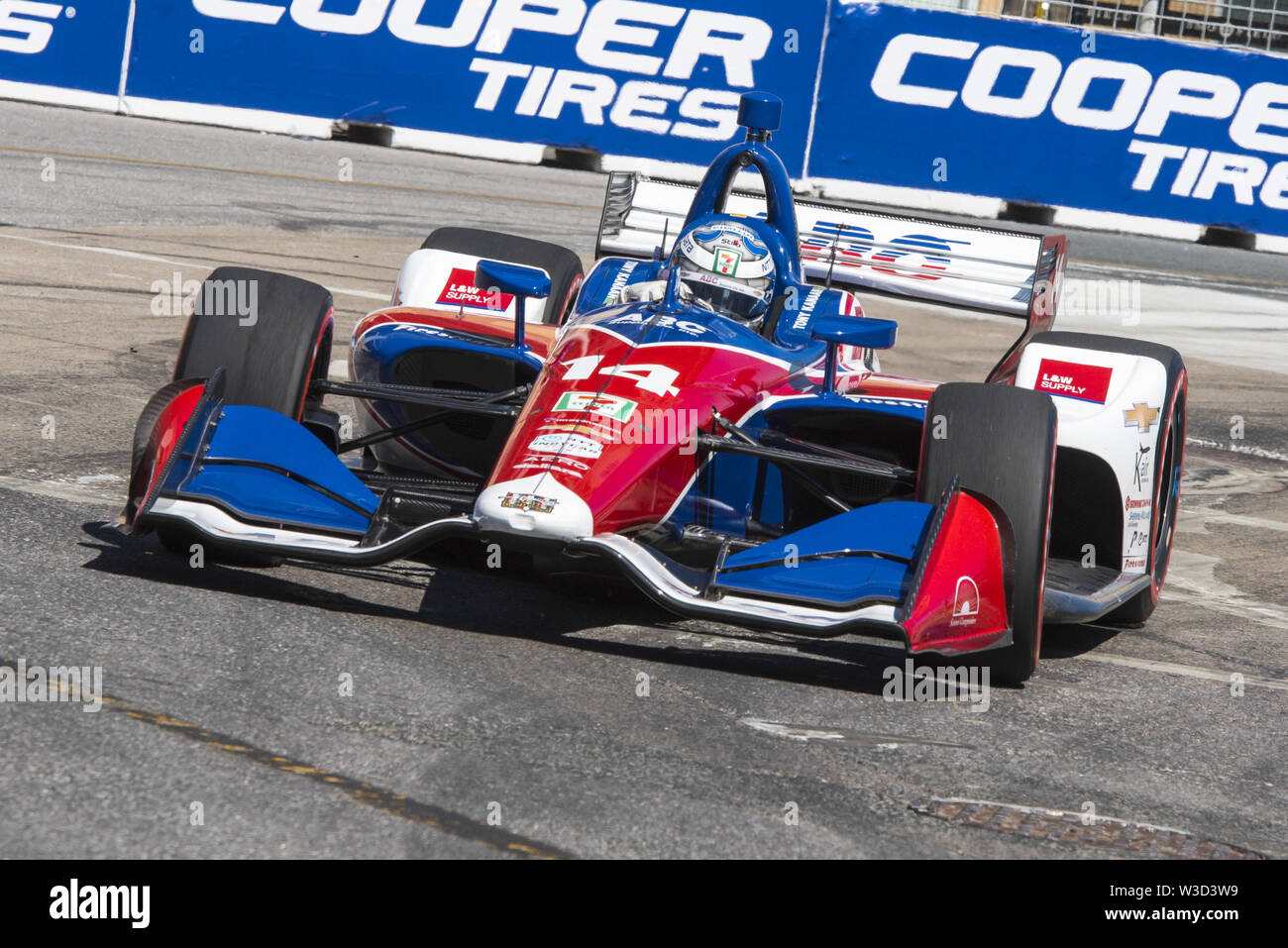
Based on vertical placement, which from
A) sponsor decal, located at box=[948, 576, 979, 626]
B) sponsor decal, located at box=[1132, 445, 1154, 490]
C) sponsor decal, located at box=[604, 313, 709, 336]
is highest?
sponsor decal, located at box=[604, 313, 709, 336]

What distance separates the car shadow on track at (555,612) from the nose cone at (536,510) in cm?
44

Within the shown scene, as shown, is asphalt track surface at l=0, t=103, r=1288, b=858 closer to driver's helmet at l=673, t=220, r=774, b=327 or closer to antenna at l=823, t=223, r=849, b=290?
driver's helmet at l=673, t=220, r=774, b=327

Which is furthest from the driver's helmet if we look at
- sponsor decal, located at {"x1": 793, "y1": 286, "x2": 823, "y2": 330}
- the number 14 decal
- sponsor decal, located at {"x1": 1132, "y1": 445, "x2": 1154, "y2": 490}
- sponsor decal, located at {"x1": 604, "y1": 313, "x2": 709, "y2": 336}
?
sponsor decal, located at {"x1": 1132, "y1": 445, "x2": 1154, "y2": 490}

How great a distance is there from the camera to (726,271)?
627 cm

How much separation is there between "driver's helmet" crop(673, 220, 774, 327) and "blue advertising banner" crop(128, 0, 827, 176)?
10963mm

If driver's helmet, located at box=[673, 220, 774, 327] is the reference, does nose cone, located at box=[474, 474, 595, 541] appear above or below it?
below

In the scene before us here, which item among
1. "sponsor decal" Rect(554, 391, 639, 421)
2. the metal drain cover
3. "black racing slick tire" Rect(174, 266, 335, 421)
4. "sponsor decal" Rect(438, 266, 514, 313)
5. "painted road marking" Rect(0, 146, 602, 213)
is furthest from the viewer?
"painted road marking" Rect(0, 146, 602, 213)

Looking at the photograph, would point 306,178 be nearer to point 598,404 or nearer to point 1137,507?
point 598,404

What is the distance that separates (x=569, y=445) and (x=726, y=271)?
151cm

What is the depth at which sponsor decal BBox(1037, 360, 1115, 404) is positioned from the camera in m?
5.95

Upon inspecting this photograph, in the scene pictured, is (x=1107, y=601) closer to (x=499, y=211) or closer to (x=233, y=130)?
(x=499, y=211)

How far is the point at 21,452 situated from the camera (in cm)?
635

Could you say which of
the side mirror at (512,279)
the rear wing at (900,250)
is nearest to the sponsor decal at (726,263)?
the side mirror at (512,279)

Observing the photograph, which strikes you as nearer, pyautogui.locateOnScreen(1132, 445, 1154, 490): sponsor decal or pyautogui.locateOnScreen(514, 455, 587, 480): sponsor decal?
pyautogui.locateOnScreen(514, 455, 587, 480): sponsor decal
